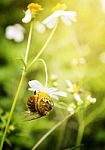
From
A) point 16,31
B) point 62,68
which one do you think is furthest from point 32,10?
point 62,68

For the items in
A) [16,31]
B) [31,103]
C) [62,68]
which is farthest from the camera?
[62,68]

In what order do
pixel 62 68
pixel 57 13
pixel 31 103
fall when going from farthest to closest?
1. pixel 62 68
2. pixel 57 13
3. pixel 31 103

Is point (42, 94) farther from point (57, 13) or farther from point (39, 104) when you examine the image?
point (57, 13)

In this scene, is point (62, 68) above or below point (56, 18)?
above

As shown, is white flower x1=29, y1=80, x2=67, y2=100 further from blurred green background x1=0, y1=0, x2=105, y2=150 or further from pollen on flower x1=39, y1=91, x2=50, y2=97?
blurred green background x1=0, y1=0, x2=105, y2=150

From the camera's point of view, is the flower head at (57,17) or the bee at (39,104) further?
the flower head at (57,17)

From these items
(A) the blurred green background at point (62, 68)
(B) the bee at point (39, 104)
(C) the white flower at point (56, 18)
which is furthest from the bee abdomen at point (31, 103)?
(A) the blurred green background at point (62, 68)

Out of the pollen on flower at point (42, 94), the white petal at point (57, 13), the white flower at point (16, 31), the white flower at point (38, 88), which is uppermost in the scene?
the white flower at point (16, 31)

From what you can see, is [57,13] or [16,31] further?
[16,31]

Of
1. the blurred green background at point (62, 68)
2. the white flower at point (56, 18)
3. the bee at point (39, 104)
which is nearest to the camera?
the bee at point (39, 104)

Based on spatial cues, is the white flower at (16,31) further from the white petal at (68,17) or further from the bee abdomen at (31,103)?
the bee abdomen at (31,103)
